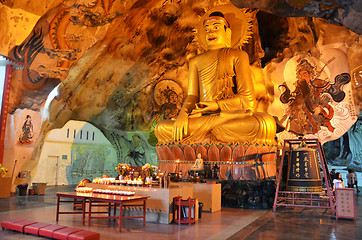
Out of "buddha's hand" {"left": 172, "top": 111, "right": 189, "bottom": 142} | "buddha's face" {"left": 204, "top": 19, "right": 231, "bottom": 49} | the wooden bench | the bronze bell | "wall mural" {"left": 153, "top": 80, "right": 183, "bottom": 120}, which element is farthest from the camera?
"wall mural" {"left": 153, "top": 80, "right": 183, "bottom": 120}

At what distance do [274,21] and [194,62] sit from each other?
4588 millimetres

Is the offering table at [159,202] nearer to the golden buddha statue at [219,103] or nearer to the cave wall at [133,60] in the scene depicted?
the golden buddha statue at [219,103]

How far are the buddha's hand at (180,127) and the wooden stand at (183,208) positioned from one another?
3547 mm

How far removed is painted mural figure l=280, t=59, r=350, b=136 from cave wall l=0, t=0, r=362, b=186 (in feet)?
0.71

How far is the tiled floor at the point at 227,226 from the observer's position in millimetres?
3729

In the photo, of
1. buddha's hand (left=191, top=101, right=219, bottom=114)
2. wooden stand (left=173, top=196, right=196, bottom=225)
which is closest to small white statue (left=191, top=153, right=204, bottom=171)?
buddha's hand (left=191, top=101, right=219, bottom=114)

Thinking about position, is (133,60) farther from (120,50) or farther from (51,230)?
(51,230)

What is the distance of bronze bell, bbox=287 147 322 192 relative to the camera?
6.10 m

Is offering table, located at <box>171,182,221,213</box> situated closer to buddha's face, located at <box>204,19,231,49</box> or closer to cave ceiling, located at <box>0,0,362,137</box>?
cave ceiling, located at <box>0,0,362,137</box>

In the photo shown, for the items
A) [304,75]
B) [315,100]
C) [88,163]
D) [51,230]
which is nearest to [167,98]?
[88,163]

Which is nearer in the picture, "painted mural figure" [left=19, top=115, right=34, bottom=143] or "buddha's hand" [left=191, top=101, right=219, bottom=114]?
"painted mural figure" [left=19, top=115, right=34, bottom=143]

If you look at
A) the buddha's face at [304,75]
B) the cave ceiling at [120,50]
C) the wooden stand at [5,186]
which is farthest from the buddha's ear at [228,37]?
the wooden stand at [5,186]

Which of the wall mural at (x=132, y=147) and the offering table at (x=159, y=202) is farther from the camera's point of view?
the wall mural at (x=132, y=147)

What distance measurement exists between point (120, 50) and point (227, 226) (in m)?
7.25
